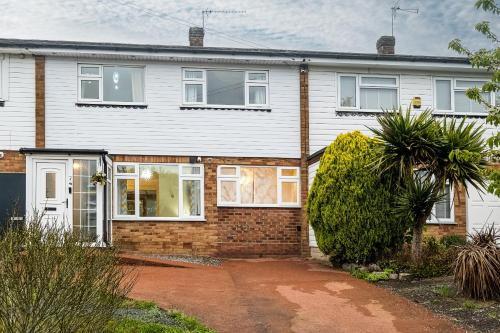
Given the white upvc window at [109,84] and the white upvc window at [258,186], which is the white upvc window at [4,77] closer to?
the white upvc window at [109,84]

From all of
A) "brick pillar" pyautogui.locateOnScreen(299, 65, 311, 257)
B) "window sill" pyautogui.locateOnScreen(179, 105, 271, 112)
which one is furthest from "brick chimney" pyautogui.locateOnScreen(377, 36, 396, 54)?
"window sill" pyautogui.locateOnScreen(179, 105, 271, 112)

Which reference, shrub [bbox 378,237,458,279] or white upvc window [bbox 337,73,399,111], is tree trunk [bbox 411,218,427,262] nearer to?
shrub [bbox 378,237,458,279]

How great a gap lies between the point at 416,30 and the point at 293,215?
12.2 metres

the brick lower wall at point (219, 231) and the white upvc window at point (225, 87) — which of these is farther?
the white upvc window at point (225, 87)

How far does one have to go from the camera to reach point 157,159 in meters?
14.4

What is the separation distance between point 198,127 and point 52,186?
387 centimetres

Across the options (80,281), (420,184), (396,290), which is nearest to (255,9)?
(420,184)

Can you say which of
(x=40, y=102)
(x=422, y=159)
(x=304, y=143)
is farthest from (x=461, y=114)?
(x=40, y=102)

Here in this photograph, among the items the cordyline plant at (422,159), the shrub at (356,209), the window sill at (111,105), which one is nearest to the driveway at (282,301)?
Result: the shrub at (356,209)

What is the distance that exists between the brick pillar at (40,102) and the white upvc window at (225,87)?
11.4 feet

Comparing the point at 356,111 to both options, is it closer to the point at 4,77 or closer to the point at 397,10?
the point at 397,10

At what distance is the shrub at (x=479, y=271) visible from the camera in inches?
322

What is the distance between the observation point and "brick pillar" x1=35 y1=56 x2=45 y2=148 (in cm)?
1396

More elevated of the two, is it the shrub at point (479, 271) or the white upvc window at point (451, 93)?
the white upvc window at point (451, 93)
